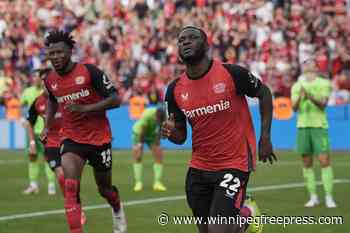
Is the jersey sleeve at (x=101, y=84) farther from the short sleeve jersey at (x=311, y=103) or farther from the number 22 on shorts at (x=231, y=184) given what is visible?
the short sleeve jersey at (x=311, y=103)

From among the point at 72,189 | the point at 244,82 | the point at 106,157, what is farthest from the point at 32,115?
the point at 244,82

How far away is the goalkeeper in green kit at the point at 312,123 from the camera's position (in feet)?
53.1

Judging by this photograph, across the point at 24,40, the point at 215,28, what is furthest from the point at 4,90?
the point at 215,28

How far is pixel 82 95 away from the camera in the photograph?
489 inches

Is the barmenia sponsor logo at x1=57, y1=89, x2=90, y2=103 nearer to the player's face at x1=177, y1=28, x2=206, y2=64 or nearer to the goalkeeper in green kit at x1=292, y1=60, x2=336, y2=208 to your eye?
the player's face at x1=177, y1=28, x2=206, y2=64

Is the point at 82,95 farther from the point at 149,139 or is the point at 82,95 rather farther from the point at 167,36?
the point at 167,36

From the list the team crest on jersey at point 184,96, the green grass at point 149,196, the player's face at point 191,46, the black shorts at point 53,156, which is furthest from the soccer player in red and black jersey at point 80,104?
the player's face at point 191,46

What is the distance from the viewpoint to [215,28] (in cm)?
3266

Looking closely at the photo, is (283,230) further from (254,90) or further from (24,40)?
(24,40)

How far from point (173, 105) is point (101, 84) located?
274cm

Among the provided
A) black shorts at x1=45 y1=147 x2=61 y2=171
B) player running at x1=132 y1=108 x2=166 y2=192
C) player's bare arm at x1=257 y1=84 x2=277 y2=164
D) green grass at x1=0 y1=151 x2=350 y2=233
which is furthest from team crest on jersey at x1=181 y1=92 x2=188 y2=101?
player running at x1=132 y1=108 x2=166 y2=192

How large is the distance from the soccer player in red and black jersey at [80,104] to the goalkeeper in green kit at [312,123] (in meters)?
4.62

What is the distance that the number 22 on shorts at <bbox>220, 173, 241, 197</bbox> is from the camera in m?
9.33

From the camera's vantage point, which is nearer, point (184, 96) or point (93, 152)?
point (184, 96)
